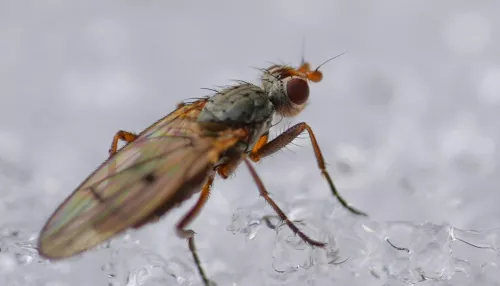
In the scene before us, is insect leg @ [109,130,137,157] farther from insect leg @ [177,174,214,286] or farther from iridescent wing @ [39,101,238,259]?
insect leg @ [177,174,214,286]

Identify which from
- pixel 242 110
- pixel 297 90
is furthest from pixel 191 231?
pixel 297 90

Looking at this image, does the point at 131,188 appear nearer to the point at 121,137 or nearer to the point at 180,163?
the point at 180,163

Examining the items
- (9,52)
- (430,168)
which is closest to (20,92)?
(9,52)

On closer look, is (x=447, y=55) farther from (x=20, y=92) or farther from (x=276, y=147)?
(x=20, y=92)

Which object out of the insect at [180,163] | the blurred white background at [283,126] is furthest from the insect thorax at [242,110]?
the blurred white background at [283,126]

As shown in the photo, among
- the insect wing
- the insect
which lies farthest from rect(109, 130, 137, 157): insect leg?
the insect wing

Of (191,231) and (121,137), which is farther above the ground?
(121,137)
